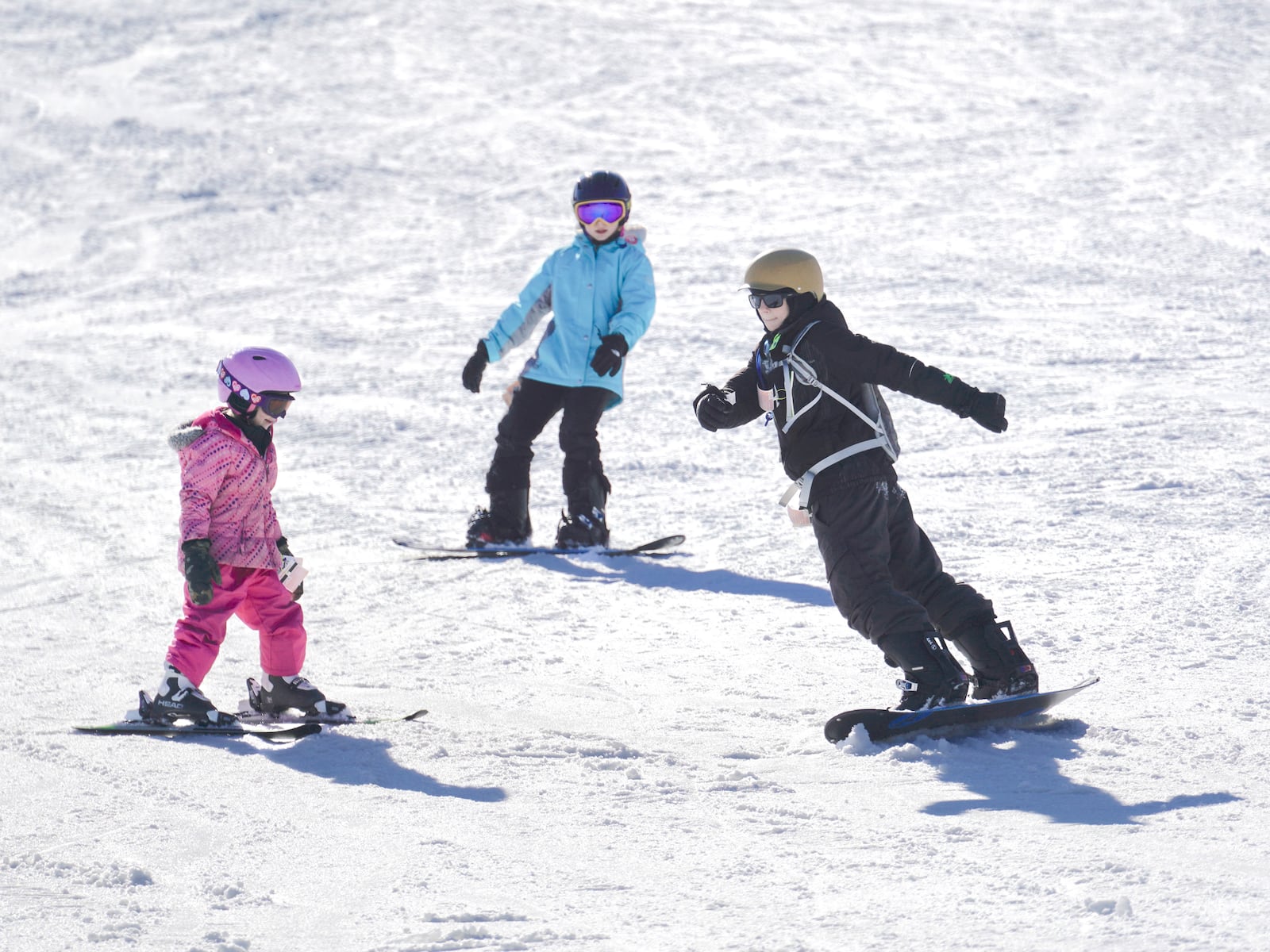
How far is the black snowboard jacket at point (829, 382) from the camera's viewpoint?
4.45 metres

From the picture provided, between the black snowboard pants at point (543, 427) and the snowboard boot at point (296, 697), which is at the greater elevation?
the black snowboard pants at point (543, 427)

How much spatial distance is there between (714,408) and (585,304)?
274 centimetres

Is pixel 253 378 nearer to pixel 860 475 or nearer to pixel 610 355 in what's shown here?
pixel 860 475

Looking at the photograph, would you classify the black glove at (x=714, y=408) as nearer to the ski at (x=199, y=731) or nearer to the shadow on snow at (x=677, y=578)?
the ski at (x=199, y=731)

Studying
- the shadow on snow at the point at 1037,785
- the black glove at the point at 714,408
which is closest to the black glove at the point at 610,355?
the black glove at the point at 714,408

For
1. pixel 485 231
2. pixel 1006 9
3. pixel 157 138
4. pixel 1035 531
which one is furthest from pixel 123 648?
pixel 1006 9

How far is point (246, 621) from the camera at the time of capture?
5059 millimetres

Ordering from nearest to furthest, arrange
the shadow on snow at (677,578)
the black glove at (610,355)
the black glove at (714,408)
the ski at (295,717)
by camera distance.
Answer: the black glove at (714,408), the ski at (295,717), the shadow on snow at (677,578), the black glove at (610,355)

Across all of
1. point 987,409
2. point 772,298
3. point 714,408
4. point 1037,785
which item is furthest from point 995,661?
point 772,298

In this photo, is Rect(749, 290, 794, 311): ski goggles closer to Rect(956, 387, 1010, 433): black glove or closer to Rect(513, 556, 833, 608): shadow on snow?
Rect(956, 387, 1010, 433): black glove

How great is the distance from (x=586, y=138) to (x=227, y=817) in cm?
1641

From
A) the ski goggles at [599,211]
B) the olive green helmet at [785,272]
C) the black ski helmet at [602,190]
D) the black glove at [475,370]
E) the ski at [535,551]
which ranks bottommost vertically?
the ski at [535,551]

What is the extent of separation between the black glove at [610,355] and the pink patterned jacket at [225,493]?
2.23 m

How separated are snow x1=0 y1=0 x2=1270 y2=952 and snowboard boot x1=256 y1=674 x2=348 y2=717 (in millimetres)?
191
